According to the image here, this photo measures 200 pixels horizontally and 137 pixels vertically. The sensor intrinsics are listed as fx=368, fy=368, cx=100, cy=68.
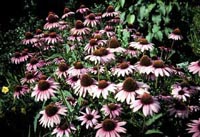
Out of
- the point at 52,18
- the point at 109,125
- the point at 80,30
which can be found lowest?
the point at 109,125

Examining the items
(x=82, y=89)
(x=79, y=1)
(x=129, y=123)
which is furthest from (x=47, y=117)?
(x=79, y=1)

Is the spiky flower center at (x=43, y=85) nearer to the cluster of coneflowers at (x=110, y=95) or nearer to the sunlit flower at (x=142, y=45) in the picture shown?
the cluster of coneflowers at (x=110, y=95)

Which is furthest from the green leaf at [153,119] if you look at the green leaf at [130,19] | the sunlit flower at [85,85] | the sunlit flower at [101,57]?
the green leaf at [130,19]

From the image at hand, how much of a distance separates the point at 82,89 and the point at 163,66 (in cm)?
71

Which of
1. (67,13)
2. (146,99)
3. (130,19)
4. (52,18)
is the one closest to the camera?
(146,99)

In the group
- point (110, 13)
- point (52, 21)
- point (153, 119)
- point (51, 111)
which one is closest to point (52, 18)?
point (52, 21)

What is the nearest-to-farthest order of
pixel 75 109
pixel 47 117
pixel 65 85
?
pixel 47 117 → pixel 75 109 → pixel 65 85

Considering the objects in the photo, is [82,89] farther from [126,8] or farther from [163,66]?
[126,8]

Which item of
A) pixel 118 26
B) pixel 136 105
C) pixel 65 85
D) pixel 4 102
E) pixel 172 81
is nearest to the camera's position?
pixel 136 105

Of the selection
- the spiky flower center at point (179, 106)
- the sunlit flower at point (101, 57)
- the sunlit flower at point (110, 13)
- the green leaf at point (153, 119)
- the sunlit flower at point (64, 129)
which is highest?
the sunlit flower at point (110, 13)

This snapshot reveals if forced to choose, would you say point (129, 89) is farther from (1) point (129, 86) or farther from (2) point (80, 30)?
(2) point (80, 30)

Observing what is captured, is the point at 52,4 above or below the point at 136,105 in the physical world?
above

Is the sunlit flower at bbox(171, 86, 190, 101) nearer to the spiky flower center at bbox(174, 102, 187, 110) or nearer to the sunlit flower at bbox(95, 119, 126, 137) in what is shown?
the spiky flower center at bbox(174, 102, 187, 110)

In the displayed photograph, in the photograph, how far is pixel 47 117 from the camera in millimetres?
3020
